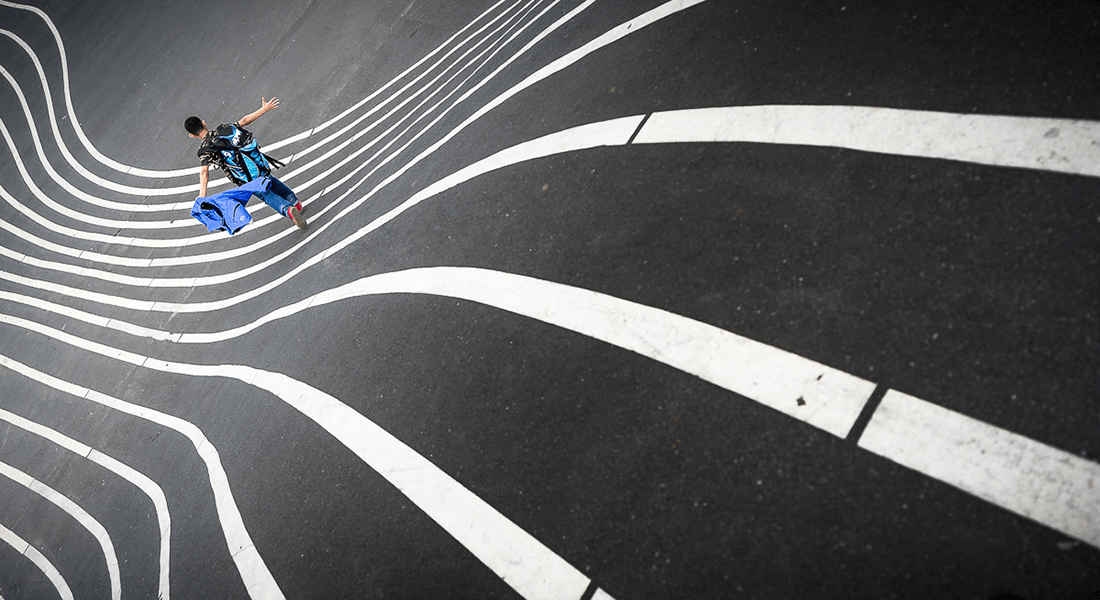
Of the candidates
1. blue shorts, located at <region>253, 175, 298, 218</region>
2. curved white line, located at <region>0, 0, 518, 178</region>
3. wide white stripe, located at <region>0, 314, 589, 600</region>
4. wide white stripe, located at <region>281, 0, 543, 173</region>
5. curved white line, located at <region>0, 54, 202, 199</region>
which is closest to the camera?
wide white stripe, located at <region>0, 314, 589, 600</region>

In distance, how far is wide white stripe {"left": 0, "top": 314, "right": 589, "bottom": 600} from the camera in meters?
4.41

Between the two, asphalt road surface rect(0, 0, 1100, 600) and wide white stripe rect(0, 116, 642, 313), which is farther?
wide white stripe rect(0, 116, 642, 313)

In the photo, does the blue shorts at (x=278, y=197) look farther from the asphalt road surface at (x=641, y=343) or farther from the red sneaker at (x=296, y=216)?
the asphalt road surface at (x=641, y=343)

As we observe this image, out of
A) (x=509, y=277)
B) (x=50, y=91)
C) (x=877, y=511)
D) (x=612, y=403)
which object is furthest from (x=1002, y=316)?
(x=50, y=91)

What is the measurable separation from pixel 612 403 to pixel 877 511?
1954 millimetres

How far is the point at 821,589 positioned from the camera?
11.4ft

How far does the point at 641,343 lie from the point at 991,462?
238 cm

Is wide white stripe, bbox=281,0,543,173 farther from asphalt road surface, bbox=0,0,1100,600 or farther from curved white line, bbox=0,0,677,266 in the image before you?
curved white line, bbox=0,0,677,266

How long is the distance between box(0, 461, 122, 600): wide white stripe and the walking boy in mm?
4869

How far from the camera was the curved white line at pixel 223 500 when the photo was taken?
6.05m

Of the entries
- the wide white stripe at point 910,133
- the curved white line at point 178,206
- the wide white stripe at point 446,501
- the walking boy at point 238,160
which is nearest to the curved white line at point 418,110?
the curved white line at point 178,206

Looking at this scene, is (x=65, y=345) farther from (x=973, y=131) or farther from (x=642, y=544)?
(x=973, y=131)

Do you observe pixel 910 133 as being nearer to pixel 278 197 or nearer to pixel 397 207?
pixel 397 207

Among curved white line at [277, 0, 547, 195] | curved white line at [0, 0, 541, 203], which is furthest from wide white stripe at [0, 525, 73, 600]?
curved white line at [277, 0, 547, 195]
